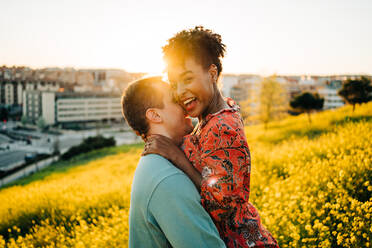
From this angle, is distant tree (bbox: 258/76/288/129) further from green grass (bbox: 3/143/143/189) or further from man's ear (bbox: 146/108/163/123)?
man's ear (bbox: 146/108/163/123)

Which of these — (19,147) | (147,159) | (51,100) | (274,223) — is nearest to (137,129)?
(147,159)

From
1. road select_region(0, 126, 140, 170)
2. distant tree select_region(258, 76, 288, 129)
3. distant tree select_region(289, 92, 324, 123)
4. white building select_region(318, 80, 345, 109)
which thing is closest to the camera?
distant tree select_region(289, 92, 324, 123)

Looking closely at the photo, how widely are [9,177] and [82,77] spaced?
84645 mm

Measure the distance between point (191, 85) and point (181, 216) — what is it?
0.99m

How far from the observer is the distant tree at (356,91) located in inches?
679

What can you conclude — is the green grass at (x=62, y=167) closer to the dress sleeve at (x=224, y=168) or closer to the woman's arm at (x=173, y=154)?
the woman's arm at (x=173, y=154)

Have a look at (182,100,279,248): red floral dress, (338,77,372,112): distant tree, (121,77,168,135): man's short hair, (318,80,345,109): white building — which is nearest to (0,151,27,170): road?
(338,77,372,112): distant tree

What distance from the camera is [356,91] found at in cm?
1742

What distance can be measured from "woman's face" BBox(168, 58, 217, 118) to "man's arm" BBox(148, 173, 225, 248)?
0.72 m

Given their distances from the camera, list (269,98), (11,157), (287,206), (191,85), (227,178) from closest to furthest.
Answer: (227,178)
(191,85)
(287,206)
(269,98)
(11,157)

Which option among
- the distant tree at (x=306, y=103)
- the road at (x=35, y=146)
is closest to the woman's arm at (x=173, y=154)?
the distant tree at (x=306, y=103)

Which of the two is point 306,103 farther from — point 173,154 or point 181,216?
point 181,216

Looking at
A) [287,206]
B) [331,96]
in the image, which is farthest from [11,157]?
[331,96]

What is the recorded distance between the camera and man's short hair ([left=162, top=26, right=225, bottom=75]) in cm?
199
